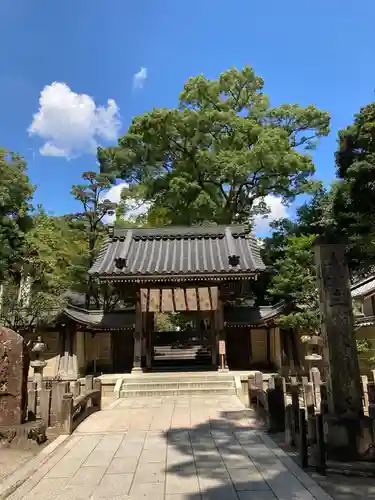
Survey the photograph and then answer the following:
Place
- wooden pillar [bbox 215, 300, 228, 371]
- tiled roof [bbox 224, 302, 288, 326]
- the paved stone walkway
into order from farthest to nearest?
1. tiled roof [bbox 224, 302, 288, 326]
2. wooden pillar [bbox 215, 300, 228, 371]
3. the paved stone walkway

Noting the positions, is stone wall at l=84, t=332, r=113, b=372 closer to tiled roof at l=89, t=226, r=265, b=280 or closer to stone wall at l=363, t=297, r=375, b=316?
tiled roof at l=89, t=226, r=265, b=280

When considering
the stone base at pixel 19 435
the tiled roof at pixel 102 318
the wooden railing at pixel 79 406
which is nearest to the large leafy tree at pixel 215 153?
the tiled roof at pixel 102 318

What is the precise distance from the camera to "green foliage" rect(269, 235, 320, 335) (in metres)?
14.7

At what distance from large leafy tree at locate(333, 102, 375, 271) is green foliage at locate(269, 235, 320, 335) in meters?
1.96

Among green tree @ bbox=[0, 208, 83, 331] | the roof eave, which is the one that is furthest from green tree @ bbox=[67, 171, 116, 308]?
the roof eave

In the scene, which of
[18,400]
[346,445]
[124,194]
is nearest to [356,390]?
[346,445]

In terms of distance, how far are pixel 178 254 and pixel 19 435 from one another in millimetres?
11712

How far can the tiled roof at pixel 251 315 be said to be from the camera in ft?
53.6

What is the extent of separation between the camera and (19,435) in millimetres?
6250

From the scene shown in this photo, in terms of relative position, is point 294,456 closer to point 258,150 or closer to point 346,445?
point 346,445

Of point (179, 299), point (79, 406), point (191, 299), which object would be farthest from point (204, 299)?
point (79, 406)

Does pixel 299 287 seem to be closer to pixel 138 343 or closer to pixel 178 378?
pixel 178 378

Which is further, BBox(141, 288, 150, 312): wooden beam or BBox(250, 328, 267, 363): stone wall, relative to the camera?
BBox(250, 328, 267, 363): stone wall

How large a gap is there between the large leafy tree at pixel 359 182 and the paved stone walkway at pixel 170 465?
29.6 ft
